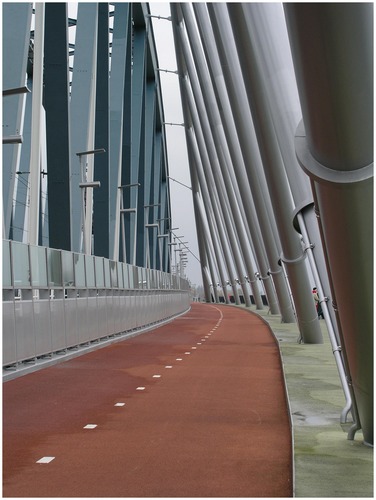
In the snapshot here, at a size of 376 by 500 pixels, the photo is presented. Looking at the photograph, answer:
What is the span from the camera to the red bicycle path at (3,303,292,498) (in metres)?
6.19

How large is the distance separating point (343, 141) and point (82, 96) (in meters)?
27.0

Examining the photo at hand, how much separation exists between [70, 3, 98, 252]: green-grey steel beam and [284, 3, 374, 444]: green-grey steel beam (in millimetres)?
25097

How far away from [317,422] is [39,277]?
30.3 feet

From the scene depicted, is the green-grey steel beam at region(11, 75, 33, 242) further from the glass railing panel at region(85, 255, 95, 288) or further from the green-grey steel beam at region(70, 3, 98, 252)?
the glass railing panel at region(85, 255, 95, 288)

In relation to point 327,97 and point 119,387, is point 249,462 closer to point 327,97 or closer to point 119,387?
point 327,97

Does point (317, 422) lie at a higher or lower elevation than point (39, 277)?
lower

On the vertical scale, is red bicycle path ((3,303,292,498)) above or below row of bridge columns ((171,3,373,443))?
below

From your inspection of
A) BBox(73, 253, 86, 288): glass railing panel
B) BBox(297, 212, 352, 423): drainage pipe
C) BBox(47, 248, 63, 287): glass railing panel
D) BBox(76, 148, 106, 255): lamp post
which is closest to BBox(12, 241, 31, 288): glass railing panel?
BBox(47, 248, 63, 287): glass railing panel

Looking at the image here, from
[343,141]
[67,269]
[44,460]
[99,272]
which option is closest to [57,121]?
[99,272]

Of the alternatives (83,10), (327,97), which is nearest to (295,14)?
(327,97)

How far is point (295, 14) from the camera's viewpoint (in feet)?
13.7

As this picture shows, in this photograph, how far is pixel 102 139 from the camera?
3491 cm

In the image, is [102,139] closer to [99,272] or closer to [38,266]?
[99,272]

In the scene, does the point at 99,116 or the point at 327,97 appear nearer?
the point at 327,97
